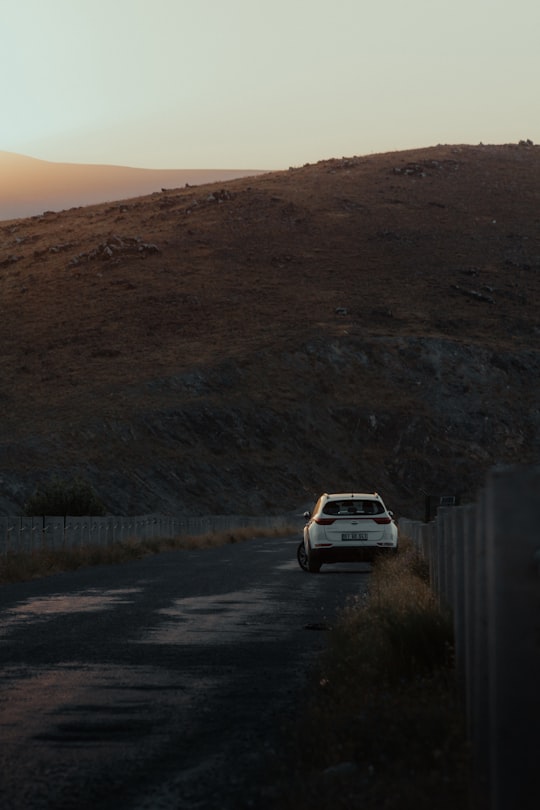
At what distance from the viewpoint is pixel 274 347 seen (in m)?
93.0

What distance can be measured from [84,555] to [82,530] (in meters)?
6.09

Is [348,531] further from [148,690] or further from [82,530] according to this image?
[148,690]

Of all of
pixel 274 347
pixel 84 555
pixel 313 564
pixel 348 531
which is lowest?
pixel 84 555

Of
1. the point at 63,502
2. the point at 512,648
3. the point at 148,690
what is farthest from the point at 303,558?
the point at 512,648

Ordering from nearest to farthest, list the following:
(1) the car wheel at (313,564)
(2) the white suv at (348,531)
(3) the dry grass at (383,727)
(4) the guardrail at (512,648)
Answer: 1. (4) the guardrail at (512,648)
2. (3) the dry grass at (383,727)
3. (2) the white suv at (348,531)
4. (1) the car wheel at (313,564)

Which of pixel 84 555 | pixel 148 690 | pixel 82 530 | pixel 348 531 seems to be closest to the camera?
pixel 148 690

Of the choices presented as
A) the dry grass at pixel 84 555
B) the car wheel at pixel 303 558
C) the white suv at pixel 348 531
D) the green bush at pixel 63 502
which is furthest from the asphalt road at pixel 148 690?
the green bush at pixel 63 502

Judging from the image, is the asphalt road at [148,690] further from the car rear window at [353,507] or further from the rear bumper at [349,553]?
the car rear window at [353,507]

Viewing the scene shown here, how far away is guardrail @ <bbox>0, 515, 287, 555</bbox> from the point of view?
38.4 m

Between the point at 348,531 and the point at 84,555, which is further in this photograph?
the point at 84,555

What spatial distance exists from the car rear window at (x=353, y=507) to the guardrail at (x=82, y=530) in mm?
8765

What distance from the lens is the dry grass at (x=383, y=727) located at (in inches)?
263

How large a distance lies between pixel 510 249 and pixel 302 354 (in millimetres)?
30695

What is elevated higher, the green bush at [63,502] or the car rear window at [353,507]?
the car rear window at [353,507]
